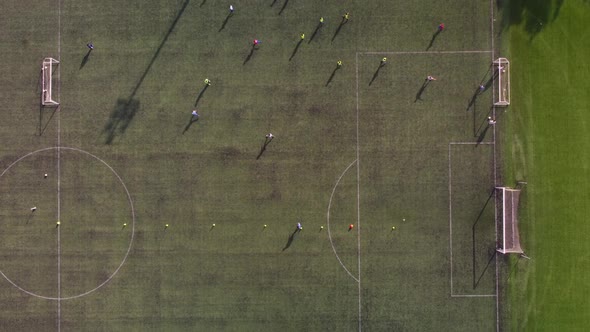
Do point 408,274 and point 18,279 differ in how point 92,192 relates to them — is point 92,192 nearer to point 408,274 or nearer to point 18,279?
point 18,279

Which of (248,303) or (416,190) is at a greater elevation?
(416,190)

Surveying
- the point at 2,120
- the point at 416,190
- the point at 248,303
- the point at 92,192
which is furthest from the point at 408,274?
the point at 2,120

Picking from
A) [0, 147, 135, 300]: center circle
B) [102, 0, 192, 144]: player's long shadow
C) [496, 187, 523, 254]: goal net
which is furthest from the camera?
[102, 0, 192, 144]: player's long shadow

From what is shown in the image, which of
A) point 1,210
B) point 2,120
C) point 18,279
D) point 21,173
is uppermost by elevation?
point 2,120

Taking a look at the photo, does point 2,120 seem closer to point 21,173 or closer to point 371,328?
point 21,173

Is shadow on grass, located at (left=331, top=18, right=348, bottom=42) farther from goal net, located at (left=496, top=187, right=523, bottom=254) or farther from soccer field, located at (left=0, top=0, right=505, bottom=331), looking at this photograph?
goal net, located at (left=496, top=187, right=523, bottom=254)

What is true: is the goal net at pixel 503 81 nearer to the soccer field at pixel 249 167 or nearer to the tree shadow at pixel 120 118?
the soccer field at pixel 249 167

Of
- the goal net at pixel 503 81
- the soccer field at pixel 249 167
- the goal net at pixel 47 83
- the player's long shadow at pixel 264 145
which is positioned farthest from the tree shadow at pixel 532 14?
the goal net at pixel 47 83

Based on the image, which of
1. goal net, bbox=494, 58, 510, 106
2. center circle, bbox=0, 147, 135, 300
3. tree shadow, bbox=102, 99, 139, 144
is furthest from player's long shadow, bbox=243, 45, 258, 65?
goal net, bbox=494, 58, 510, 106

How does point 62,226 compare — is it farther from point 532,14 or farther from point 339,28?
point 532,14
